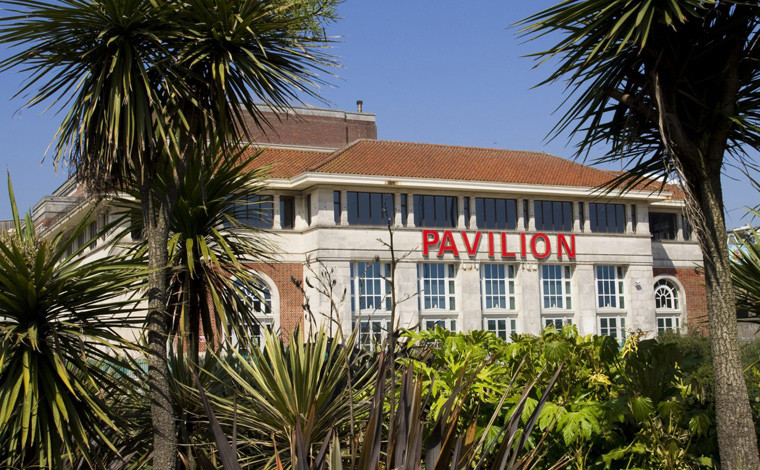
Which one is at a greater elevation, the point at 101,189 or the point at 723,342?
the point at 101,189

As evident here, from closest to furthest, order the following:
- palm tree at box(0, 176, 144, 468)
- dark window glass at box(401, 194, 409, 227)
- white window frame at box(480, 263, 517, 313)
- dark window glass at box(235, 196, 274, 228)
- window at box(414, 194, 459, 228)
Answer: palm tree at box(0, 176, 144, 468) < dark window glass at box(235, 196, 274, 228) < dark window glass at box(401, 194, 409, 227) < window at box(414, 194, 459, 228) < white window frame at box(480, 263, 517, 313)

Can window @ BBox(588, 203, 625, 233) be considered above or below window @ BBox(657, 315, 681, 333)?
above

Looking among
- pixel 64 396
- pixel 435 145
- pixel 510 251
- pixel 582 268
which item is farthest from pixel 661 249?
pixel 64 396

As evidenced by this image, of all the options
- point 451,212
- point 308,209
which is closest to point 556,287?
point 451,212

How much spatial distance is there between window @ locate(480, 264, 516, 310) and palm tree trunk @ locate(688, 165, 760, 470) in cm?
3074

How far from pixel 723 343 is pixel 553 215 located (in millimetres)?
33456

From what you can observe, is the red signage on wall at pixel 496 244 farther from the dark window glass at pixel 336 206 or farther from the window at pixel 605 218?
the dark window glass at pixel 336 206

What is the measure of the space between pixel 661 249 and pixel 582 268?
5990 mm

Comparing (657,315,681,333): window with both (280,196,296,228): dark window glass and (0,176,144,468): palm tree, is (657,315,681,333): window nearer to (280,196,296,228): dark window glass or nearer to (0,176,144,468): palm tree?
(280,196,296,228): dark window glass

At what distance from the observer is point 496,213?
127ft

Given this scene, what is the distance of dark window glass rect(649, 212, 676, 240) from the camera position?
143 ft

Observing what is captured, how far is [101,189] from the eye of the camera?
7.02 meters

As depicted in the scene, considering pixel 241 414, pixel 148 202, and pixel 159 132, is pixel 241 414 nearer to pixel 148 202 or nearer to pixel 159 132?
pixel 148 202

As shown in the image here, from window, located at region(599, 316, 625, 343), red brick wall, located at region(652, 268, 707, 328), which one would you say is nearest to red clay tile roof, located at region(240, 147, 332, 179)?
window, located at region(599, 316, 625, 343)
